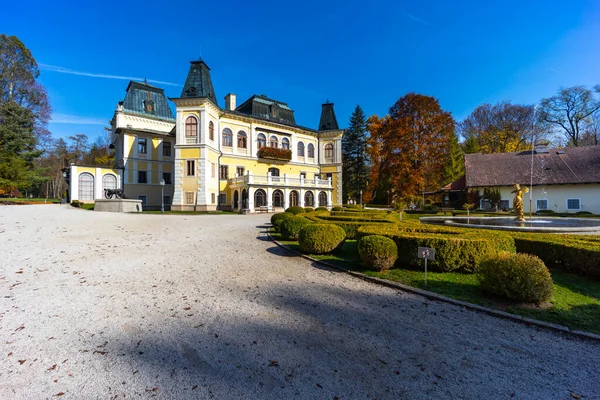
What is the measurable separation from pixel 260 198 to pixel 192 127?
10761 millimetres

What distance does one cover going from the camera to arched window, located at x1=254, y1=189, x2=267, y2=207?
2881 centimetres

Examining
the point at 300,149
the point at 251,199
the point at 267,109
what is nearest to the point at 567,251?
the point at 251,199

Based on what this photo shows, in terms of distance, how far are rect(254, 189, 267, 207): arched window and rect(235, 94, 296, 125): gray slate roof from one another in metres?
11.9

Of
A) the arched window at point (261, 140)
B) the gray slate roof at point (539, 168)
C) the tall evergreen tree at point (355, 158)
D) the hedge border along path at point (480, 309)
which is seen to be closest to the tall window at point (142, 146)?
the arched window at point (261, 140)

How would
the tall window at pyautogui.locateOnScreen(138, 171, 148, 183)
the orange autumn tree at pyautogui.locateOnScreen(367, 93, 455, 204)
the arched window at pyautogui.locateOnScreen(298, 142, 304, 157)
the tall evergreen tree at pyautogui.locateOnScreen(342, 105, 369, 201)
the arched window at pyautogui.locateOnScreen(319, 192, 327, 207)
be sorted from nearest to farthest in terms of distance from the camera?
the orange autumn tree at pyautogui.locateOnScreen(367, 93, 455, 204) < the tall window at pyautogui.locateOnScreen(138, 171, 148, 183) < the arched window at pyautogui.locateOnScreen(319, 192, 327, 207) < the arched window at pyautogui.locateOnScreen(298, 142, 304, 157) < the tall evergreen tree at pyautogui.locateOnScreen(342, 105, 369, 201)

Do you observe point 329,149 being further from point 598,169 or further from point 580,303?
point 580,303

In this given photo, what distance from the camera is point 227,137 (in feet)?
105

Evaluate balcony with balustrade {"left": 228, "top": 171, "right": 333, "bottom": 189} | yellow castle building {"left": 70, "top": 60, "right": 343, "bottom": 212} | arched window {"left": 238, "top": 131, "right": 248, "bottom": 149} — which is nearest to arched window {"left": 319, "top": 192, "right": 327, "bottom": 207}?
yellow castle building {"left": 70, "top": 60, "right": 343, "bottom": 212}

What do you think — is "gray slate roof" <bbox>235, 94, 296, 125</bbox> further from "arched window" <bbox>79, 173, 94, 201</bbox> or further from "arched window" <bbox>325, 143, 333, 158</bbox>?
"arched window" <bbox>79, 173, 94, 201</bbox>

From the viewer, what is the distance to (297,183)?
103 feet

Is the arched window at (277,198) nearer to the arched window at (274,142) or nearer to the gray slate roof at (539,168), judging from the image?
the arched window at (274,142)

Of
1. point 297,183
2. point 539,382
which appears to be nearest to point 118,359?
point 539,382

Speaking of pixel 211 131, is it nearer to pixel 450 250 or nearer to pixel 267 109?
pixel 267 109

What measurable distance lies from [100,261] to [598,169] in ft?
126
